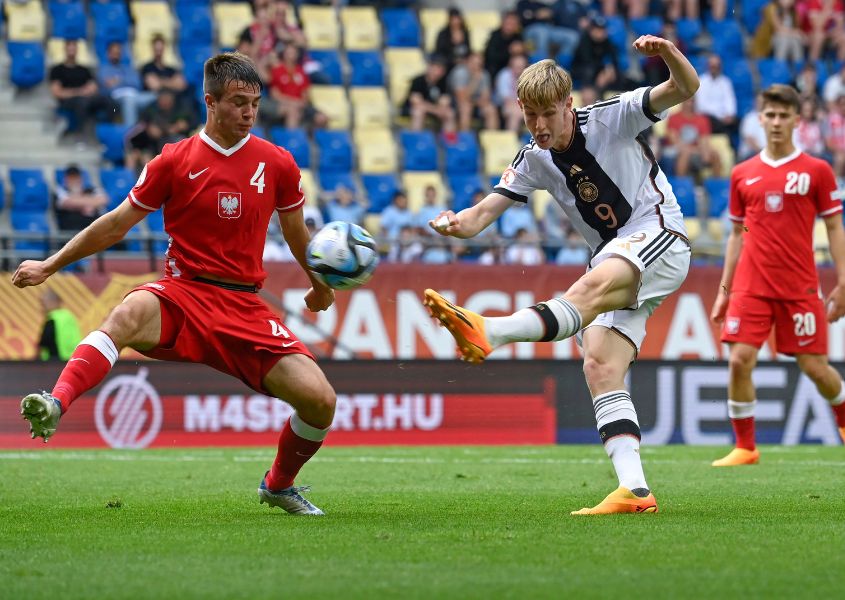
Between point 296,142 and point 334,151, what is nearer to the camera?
point 296,142

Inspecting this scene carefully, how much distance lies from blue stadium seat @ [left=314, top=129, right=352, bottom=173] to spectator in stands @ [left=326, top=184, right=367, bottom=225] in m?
1.48

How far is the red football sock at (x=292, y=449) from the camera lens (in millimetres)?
7172

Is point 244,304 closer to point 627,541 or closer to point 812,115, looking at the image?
point 627,541

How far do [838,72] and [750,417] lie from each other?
13.3m

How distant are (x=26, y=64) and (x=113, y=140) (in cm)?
180

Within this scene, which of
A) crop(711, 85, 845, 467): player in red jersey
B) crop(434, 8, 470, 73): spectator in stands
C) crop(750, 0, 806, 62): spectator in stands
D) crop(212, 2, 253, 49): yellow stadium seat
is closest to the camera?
crop(711, 85, 845, 467): player in red jersey

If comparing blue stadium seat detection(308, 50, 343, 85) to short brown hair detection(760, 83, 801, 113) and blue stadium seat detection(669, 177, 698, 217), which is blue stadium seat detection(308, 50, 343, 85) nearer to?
blue stadium seat detection(669, 177, 698, 217)

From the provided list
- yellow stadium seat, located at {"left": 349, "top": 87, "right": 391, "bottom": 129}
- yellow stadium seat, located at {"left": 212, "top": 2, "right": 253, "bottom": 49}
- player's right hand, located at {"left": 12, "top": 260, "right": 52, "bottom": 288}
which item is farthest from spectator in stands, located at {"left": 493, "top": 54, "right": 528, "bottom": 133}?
player's right hand, located at {"left": 12, "top": 260, "right": 52, "bottom": 288}

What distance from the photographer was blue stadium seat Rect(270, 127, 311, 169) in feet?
64.0

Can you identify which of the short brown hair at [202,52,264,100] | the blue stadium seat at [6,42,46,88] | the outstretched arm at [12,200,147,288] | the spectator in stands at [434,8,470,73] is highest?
the spectator in stands at [434,8,470,73]

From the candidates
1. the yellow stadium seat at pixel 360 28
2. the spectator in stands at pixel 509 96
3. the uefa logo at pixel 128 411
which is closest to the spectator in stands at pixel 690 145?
the spectator in stands at pixel 509 96

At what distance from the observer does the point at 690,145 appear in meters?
20.8

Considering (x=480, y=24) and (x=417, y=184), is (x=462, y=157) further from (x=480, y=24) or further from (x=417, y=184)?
(x=480, y=24)

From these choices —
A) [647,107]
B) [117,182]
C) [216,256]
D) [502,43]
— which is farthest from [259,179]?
[502,43]
